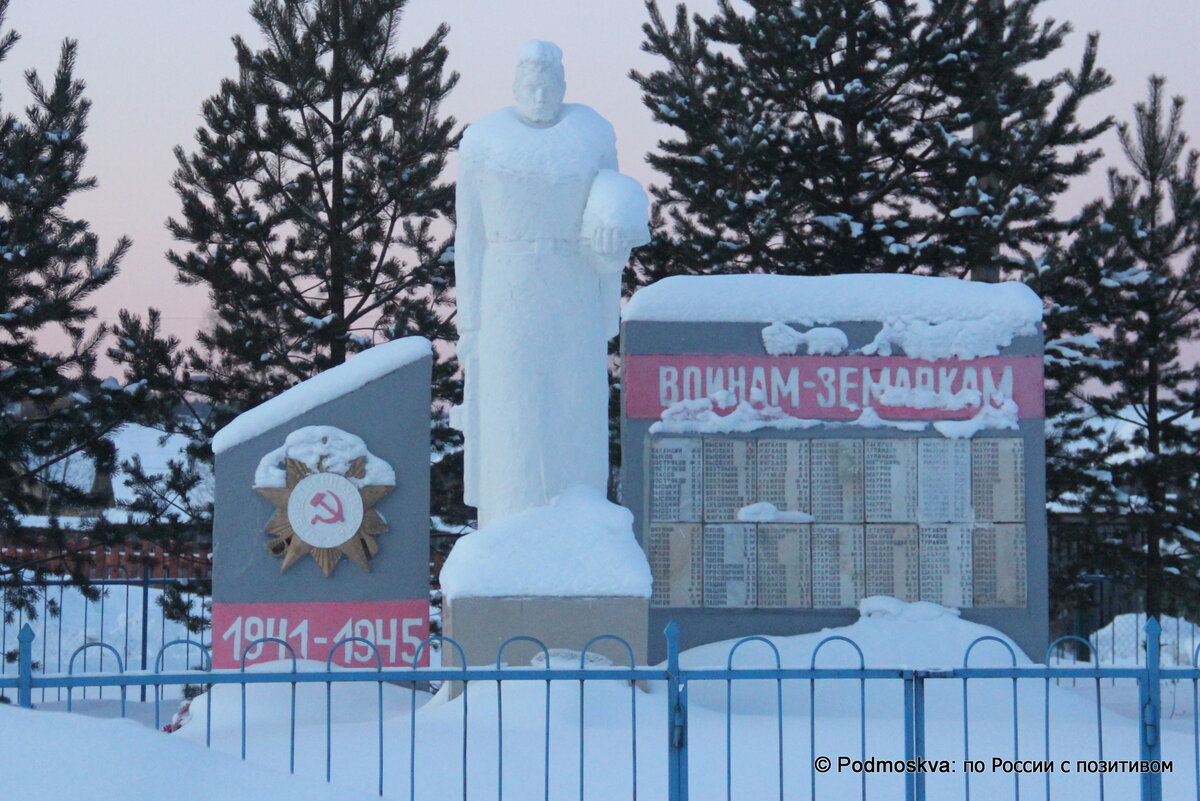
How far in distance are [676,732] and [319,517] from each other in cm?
365

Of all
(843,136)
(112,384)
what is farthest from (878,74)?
(112,384)

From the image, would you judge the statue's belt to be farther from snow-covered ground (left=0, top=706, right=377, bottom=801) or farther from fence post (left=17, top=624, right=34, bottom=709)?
snow-covered ground (left=0, top=706, right=377, bottom=801)

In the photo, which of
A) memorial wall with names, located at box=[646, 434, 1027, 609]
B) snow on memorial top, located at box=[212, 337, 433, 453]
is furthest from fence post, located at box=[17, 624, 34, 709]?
memorial wall with names, located at box=[646, 434, 1027, 609]

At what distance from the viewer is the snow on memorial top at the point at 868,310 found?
8375 mm

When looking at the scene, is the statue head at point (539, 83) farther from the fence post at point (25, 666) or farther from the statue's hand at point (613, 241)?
the fence post at point (25, 666)

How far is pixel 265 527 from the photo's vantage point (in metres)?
7.63

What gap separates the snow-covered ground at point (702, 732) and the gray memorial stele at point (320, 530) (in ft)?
1.34

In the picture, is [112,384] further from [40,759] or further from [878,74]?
[40,759]

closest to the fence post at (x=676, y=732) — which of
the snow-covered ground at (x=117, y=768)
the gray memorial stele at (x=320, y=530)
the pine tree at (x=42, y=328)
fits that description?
the snow-covered ground at (x=117, y=768)

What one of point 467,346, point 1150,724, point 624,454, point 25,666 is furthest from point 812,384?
point 25,666

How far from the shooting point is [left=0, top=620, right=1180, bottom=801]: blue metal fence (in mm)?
4570

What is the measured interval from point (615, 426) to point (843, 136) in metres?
3.84

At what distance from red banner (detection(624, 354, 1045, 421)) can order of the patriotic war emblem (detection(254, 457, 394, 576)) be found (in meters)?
1.68

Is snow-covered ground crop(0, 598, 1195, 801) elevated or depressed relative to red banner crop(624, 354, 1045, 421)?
depressed
